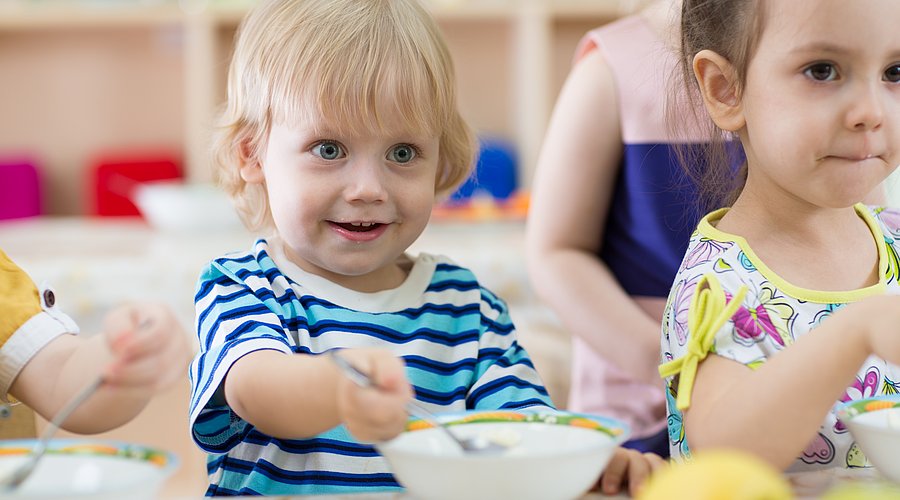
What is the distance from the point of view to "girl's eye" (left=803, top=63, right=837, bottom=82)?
83cm

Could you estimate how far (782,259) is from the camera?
2.97 ft

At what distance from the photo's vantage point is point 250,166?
105 centimetres

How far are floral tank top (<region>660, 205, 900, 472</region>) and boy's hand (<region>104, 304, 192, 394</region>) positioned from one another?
360 mm

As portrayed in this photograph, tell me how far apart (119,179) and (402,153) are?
90.5 inches

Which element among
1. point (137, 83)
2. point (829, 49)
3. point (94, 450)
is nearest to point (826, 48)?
point (829, 49)

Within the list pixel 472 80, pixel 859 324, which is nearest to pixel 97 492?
pixel 859 324

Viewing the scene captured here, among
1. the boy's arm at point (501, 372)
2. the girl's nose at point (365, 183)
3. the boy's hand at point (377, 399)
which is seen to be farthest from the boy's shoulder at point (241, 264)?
the boy's hand at point (377, 399)

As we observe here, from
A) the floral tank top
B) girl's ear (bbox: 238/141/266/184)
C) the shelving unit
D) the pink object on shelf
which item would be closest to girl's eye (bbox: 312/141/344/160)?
girl's ear (bbox: 238/141/266/184)

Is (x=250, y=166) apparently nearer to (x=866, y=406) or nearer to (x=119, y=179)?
(x=866, y=406)

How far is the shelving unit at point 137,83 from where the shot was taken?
3.15 meters

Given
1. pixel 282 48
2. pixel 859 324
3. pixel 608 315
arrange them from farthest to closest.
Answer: pixel 608 315 < pixel 282 48 < pixel 859 324

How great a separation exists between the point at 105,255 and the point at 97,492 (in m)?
1.80

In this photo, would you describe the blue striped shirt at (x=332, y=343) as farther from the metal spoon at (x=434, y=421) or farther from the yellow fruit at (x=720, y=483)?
the yellow fruit at (x=720, y=483)

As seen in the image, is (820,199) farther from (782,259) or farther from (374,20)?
(374,20)
